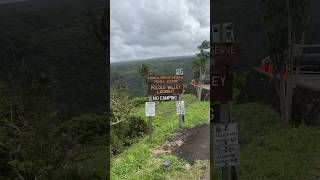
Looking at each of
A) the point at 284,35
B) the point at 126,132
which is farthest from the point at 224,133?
the point at 126,132

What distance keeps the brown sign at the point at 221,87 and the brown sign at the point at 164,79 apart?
22.1ft

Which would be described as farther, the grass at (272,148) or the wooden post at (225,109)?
the grass at (272,148)

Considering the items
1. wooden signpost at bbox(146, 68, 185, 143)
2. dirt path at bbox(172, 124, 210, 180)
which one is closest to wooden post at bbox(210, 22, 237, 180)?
dirt path at bbox(172, 124, 210, 180)

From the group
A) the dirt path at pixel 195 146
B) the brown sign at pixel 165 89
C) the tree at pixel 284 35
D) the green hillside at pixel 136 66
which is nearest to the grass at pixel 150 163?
the dirt path at pixel 195 146

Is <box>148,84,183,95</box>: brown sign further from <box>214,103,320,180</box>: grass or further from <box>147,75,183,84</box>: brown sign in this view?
<box>214,103,320,180</box>: grass

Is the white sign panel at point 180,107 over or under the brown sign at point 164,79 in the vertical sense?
under

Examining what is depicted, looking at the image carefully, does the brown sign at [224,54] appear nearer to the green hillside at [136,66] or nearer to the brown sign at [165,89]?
the brown sign at [165,89]

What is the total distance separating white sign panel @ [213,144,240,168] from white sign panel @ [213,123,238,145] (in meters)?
0.06

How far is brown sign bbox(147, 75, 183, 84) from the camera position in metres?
12.2

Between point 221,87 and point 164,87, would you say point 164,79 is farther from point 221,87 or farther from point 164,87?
point 221,87

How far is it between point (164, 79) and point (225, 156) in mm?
7247

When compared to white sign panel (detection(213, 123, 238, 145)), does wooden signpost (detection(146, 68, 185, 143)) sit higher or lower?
higher

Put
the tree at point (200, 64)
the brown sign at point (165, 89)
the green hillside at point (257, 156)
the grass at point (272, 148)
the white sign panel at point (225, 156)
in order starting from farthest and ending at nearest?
the tree at point (200, 64) < the brown sign at point (165, 89) < the green hillside at point (257, 156) < the grass at point (272, 148) < the white sign panel at point (225, 156)

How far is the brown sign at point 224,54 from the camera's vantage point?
534 centimetres
